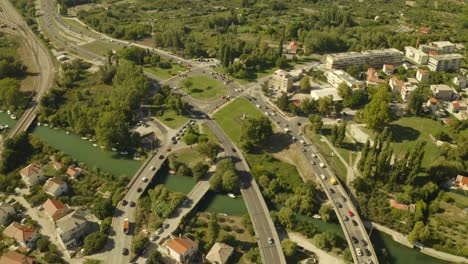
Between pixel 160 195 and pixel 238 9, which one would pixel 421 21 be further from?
pixel 160 195

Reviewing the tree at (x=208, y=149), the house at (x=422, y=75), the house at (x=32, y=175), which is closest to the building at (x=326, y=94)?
the house at (x=422, y=75)

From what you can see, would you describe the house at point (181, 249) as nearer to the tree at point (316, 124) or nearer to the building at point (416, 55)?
the tree at point (316, 124)

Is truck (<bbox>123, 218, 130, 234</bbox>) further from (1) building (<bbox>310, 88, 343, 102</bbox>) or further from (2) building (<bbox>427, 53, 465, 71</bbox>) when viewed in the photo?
(2) building (<bbox>427, 53, 465, 71</bbox>)

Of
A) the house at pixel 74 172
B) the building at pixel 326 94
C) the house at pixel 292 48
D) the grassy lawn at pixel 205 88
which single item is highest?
the house at pixel 292 48

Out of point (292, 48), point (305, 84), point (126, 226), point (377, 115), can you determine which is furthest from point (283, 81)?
point (126, 226)

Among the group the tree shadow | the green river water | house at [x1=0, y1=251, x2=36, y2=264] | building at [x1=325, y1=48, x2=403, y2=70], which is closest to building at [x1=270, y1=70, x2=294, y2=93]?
building at [x1=325, y1=48, x2=403, y2=70]

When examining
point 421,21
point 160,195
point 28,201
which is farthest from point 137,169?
point 421,21
